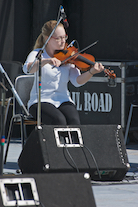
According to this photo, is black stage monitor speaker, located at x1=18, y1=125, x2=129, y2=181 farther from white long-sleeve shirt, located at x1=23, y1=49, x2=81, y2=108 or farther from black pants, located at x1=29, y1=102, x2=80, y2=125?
white long-sleeve shirt, located at x1=23, y1=49, x2=81, y2=108

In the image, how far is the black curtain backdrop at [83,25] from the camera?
489 cm

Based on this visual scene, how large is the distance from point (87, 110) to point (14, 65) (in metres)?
1.05

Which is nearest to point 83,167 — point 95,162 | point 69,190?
point 95,162

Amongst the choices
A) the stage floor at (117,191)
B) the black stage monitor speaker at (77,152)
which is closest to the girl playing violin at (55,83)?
the black stage monitor speaker at (77,152)

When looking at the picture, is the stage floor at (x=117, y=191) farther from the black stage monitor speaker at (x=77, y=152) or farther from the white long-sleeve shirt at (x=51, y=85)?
the white long-sleeve shirt at (x=51, y=85)

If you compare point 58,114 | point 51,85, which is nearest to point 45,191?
point 58,114

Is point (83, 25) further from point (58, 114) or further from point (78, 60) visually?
point (58, 114)

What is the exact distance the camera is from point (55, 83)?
2621 millimetres

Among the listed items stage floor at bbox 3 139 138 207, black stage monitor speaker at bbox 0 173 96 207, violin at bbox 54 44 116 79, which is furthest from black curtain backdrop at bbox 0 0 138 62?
black stage monitor speaker at bbox 0 173 96 207

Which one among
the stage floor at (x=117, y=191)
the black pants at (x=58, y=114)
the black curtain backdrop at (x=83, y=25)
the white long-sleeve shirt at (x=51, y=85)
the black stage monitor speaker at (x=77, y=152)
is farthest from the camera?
the black curtain backdrop at (x=83, y=25)

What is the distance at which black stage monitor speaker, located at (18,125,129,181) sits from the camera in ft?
6.79

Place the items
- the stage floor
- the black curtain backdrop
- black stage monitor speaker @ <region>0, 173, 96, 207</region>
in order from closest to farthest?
black stage monitor speaker @ <region>0, 173, 96, 207</region> → the stage floor → the black curtain backdrop

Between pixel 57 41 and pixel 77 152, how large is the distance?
0.90 m

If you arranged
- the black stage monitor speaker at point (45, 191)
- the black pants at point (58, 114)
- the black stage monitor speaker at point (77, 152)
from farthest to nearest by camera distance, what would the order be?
the black pants at point (58, 114) → the black stage monitor speaker at point (77, 152) → the black stage monitor speaker at point (45, 191)
